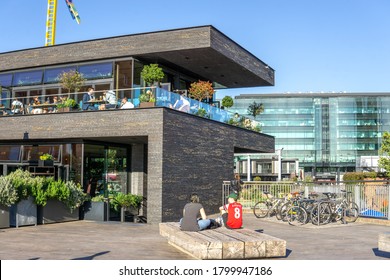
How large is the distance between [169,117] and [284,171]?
243ft

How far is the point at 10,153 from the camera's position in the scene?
79.7 ft

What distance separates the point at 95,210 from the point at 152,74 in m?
6.24

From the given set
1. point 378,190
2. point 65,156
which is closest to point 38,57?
point 65,156

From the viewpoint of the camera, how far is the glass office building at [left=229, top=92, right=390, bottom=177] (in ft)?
422

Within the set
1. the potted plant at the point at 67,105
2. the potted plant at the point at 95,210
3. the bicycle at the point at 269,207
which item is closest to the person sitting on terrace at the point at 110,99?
the potted plant at the point at 67,105

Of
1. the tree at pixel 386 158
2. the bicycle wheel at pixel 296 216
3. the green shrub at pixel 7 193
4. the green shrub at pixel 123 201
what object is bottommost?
the bicycle wheel at pixel 296 216

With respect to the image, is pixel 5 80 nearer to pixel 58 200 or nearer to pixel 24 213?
pixel 58 200

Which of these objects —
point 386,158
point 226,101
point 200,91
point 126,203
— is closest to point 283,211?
point 126,203

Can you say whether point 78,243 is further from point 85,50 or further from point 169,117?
point 85,50

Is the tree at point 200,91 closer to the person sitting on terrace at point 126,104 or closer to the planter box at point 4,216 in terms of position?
the person sitting on terrace at point 126,104

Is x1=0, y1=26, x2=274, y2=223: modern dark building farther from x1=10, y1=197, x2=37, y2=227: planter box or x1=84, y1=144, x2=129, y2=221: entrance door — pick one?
x1=10, y1=197, x2=37, y2=227: planter box

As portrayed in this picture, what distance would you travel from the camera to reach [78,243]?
1373cm

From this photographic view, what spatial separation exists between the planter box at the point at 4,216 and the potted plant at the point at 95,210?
4.39 metres

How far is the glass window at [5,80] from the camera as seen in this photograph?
27.9 meters
